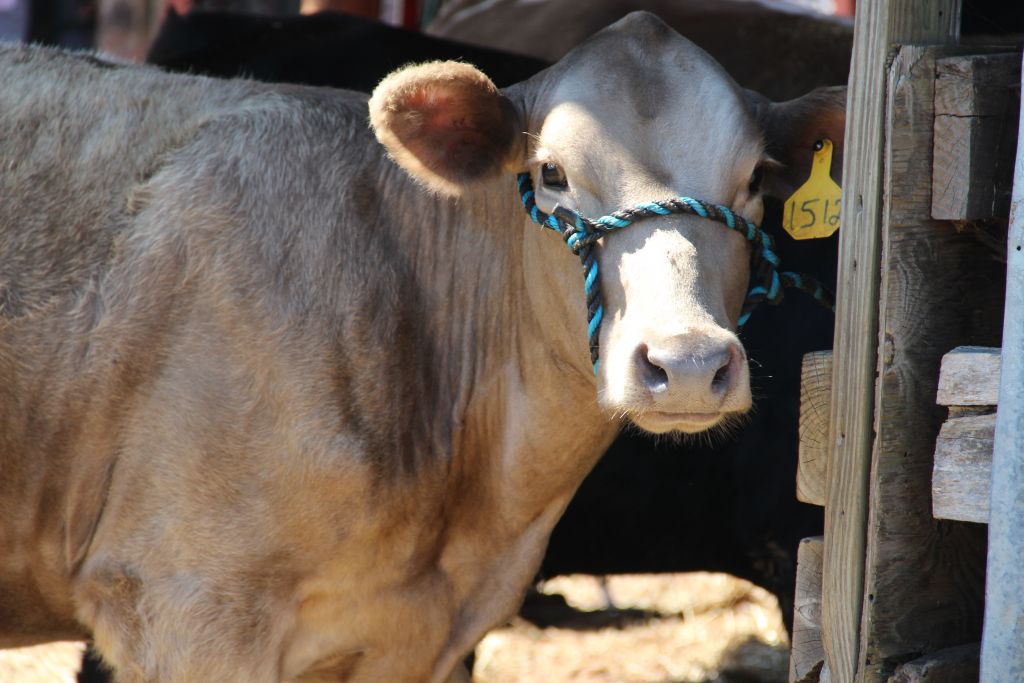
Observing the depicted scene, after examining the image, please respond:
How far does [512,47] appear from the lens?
6629 millimetres

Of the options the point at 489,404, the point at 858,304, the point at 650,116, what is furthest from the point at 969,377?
the point at 489,404

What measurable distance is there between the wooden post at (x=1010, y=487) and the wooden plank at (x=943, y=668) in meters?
0.22

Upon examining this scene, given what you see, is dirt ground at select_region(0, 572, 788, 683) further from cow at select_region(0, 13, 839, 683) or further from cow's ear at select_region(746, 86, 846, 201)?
cow's ear at select_region(746, 86, 846, 201)

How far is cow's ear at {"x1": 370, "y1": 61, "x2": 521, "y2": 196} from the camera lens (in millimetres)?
2822

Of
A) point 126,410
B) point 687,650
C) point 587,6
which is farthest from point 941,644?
point 587,6

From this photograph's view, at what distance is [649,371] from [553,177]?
645 millimetres

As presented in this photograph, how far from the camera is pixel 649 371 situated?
7.99 feet

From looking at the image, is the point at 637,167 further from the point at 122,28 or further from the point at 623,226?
the point at 122,28

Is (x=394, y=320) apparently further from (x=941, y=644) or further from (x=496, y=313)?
(x=941, y=644)

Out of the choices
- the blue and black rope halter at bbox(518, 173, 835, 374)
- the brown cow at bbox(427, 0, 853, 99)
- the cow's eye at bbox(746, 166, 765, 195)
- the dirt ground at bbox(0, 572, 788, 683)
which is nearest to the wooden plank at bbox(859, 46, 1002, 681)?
the blue and black rope halter at bbox(518, 173, 835, 374)

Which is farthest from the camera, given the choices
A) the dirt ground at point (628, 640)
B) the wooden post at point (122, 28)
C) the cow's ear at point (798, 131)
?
the wooden post at point (122, 28)

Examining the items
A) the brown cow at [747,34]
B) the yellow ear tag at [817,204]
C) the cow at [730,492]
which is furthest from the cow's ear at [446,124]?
the brown cow at [747,34]

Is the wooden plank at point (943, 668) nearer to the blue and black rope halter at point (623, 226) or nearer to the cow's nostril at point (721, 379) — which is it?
the cow's nostril at point (721, 379)

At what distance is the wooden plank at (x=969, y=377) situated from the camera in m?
2.27
